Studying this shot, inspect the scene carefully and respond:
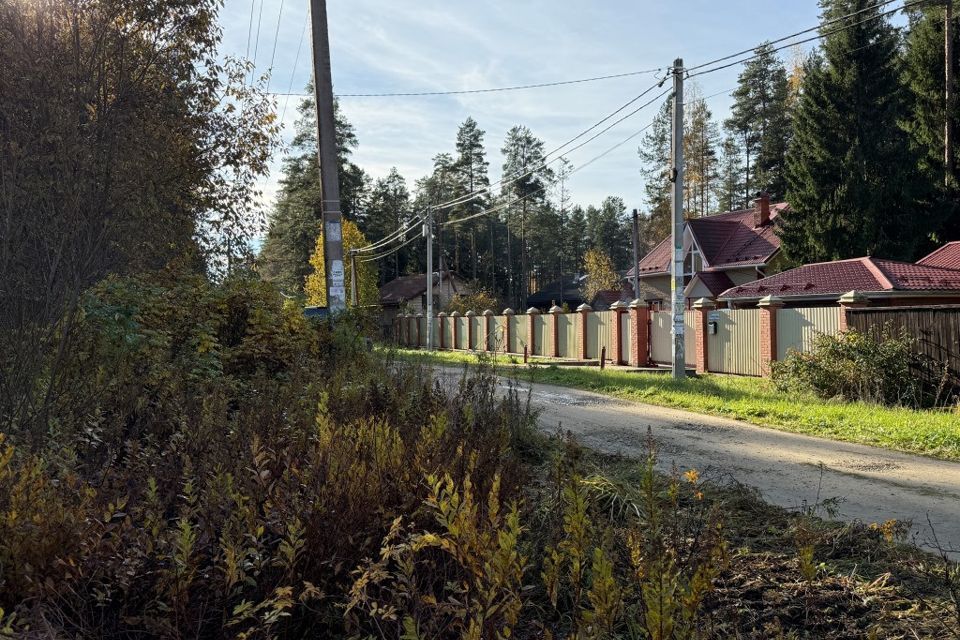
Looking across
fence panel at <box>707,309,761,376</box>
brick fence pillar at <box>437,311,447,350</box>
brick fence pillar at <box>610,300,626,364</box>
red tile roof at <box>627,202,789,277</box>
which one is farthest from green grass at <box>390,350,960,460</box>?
brick fence pillar at <box>437,311,447,350</box>

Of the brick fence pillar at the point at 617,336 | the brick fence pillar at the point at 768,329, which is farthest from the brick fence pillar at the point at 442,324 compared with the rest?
the brick fence pillar at the point at 768,329

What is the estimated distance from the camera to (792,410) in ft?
36.2

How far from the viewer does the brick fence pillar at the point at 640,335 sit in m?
21.1

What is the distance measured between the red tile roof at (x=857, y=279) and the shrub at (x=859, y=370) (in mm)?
7096

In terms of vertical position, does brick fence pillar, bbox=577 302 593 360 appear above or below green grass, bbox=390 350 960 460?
above

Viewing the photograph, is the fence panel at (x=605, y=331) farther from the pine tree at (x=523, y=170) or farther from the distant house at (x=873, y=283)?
the pine tree at (x=523, y=170)

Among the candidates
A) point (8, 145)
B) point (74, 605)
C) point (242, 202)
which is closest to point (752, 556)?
point (74, 605)

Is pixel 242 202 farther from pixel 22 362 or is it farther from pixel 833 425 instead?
pixel 833 425

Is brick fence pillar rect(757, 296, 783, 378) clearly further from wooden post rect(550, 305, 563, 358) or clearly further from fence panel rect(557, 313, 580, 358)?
wooden post rect(550, 305, 563, 358)

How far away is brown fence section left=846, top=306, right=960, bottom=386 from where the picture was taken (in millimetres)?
11758

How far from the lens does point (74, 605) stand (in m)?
2.40

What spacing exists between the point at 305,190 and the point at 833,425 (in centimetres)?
5225

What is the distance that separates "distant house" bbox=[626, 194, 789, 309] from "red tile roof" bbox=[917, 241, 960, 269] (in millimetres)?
9755

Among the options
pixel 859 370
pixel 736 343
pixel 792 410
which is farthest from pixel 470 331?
pixel 792 410
